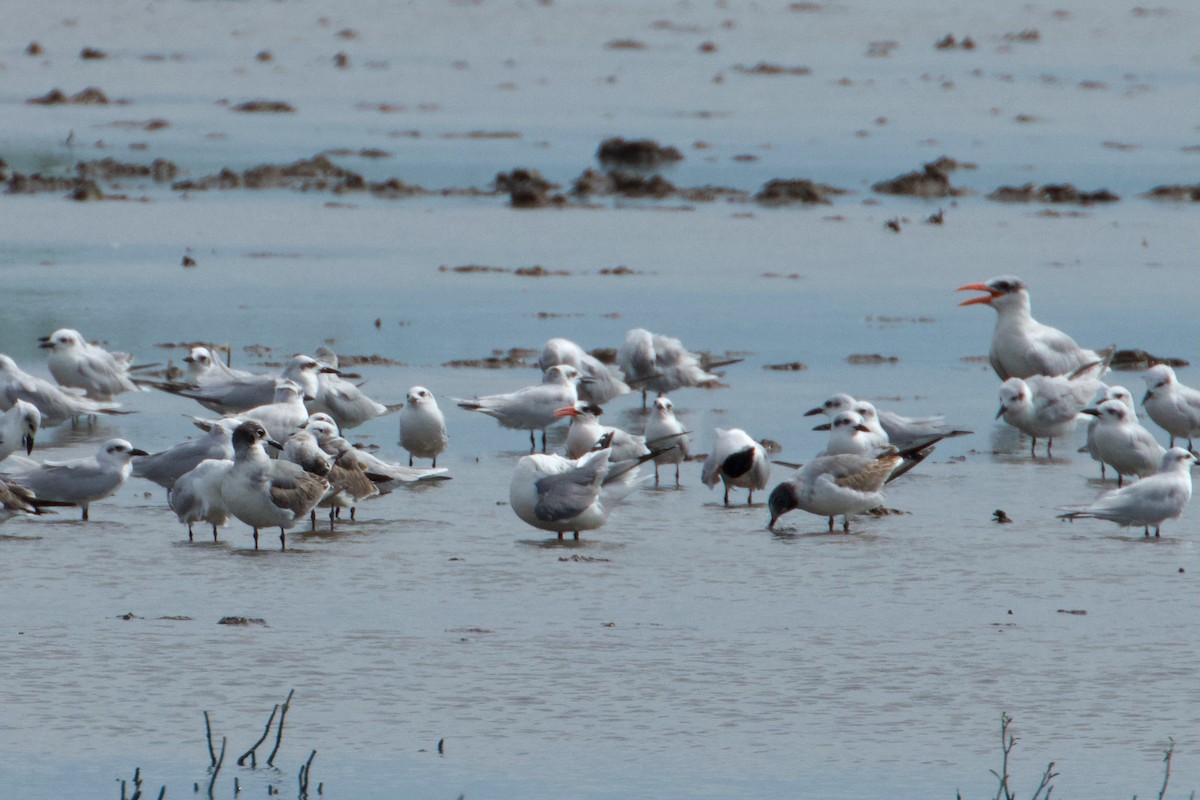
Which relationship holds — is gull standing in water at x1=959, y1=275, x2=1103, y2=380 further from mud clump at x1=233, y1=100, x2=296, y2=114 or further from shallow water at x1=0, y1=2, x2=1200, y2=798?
mud clump at x1=233, y1=100, x2=296, y2=114

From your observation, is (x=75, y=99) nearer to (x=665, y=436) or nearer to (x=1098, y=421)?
(x=665, y=436)

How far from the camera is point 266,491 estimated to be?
10328 mm

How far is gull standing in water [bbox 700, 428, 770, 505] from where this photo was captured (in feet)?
38.6

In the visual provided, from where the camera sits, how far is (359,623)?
28.8 feet

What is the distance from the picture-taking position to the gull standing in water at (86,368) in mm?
14609

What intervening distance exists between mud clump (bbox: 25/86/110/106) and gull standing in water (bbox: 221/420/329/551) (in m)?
33.0

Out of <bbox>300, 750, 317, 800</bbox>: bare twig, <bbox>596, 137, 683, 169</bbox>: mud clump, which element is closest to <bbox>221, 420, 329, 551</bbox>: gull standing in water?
<bbox>300, 750, 317, 800</bbox>: bare twig

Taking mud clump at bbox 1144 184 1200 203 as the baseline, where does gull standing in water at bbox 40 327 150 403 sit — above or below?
below

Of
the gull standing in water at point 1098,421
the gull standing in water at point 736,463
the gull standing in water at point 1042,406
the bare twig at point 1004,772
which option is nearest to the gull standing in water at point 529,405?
the gull standing in water at point 736,463

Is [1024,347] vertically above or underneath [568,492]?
above

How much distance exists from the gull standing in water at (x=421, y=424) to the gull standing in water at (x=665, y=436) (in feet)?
4.36

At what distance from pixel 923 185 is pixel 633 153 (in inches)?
202

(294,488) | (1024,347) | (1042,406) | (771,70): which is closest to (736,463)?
(294,488)

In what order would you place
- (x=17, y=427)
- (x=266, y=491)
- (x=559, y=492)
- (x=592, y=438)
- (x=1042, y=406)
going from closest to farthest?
(x=266, y=491), (x=559, y=492), (x=17, y=427), (x=592, y=438), (x=1042, y=406)
